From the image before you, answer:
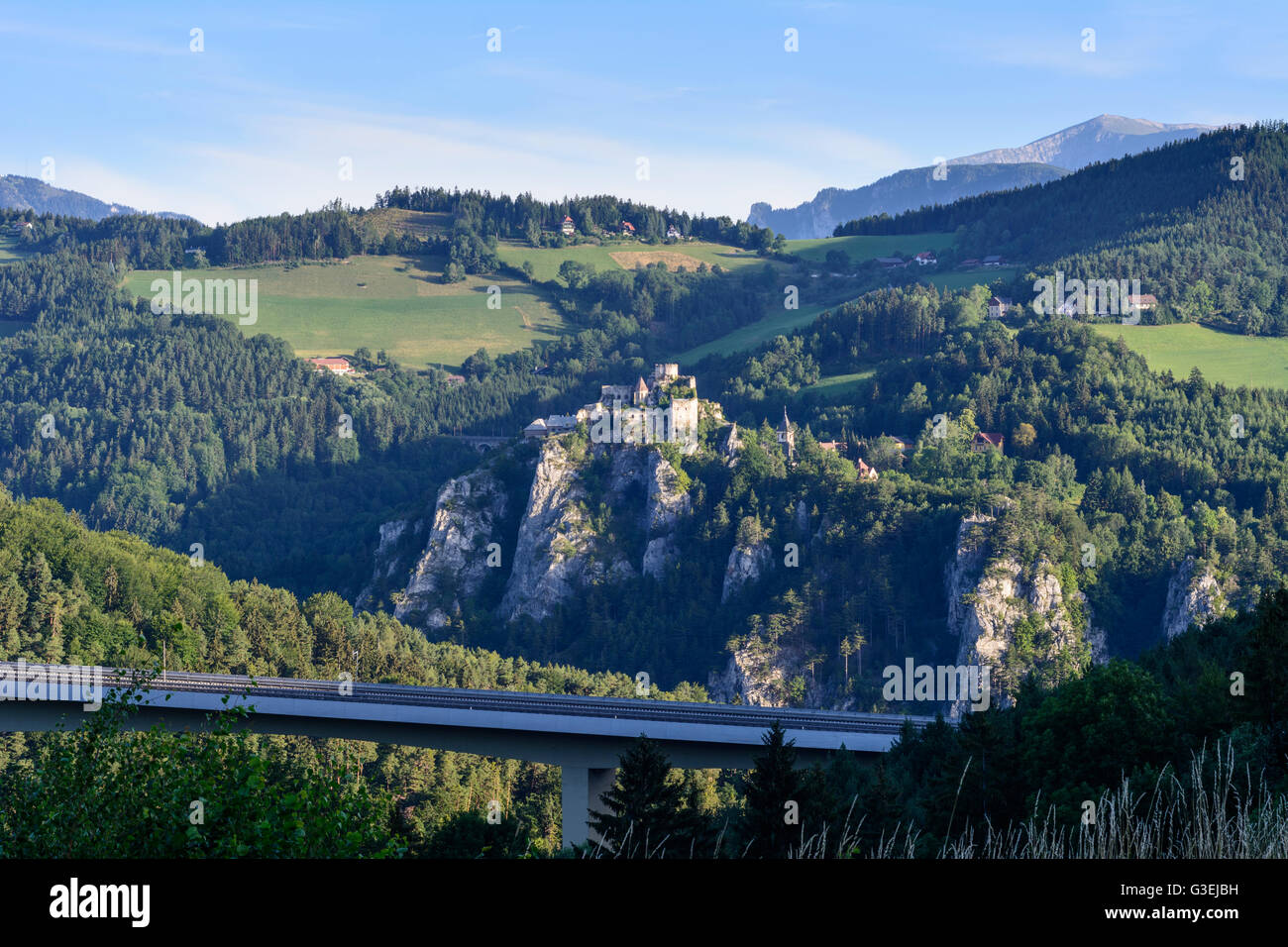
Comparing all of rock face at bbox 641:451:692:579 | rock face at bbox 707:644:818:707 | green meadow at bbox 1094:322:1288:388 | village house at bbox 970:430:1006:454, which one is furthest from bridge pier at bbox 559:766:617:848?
green meadow at bbox 1094:322:1288:388

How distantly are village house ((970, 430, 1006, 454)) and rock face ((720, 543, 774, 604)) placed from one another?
3300cm

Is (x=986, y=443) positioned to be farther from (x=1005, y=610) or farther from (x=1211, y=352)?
(x=1005, y=610)

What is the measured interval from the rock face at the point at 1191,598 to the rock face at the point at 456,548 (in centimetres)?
8273

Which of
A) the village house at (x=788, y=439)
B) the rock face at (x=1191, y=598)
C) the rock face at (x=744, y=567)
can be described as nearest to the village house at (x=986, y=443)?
the village house at (x=788, y=439)

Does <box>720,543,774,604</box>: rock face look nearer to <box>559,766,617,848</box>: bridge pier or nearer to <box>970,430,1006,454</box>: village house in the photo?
<box>970,430,1006,454</box>: village house

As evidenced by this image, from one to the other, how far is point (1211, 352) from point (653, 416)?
78337 mm

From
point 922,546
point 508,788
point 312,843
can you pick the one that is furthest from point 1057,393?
point 312,843

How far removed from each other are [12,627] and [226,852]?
304ft

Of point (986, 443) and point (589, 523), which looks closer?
point (589, 523)

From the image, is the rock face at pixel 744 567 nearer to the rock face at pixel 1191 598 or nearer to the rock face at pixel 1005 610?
the rock face at pixel 1005 610

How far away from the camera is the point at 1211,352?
184m

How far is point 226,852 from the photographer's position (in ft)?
55.8

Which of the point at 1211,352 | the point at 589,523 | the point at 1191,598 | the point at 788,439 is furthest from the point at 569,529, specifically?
the point at 1211,352

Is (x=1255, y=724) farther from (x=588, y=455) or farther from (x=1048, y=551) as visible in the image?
(x=588, y=455)
